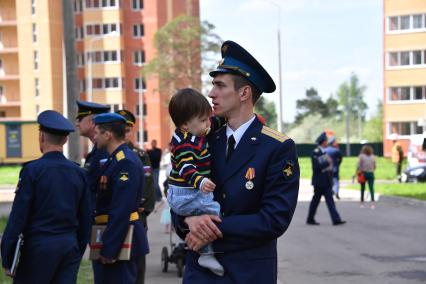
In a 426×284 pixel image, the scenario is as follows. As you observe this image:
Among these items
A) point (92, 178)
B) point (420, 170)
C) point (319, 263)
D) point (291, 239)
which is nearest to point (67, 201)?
point (92, 178)

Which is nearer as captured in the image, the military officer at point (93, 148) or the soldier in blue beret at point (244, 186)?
the soldier in blue beret at point (244, 186)

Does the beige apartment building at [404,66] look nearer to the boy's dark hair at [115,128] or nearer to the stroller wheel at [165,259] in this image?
the stroller wheel at [165,259]

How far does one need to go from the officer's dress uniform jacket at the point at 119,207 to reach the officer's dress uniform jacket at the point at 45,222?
497mm

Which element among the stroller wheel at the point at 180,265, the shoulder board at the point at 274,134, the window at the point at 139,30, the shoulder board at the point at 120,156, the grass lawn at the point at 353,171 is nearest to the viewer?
the shoulder board at the point at 274,134

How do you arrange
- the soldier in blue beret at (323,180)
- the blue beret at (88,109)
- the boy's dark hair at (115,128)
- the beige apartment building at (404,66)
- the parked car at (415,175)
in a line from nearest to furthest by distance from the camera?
the boy's dark hair at (115,128) → the blue beret at (88,109) → the soldier in blue beret at (323,180) → the parked car at (415,175) → the beige apartment building at (404,66)

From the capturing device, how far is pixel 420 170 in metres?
41.8

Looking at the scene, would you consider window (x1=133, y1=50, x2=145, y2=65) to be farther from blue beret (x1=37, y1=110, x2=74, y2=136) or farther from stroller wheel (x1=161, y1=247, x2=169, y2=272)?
blue beret (x1=37, y1=110, x2=74, y2=136)

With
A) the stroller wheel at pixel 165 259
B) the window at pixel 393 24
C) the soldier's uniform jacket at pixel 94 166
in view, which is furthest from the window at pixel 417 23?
the soldier's uniform jacket at pixel 94 166

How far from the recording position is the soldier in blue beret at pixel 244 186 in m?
4.71

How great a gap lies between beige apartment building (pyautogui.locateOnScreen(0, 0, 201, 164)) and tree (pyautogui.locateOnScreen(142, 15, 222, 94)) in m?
6.40

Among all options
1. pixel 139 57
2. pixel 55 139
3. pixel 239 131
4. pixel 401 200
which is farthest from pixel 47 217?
pixel 139 57

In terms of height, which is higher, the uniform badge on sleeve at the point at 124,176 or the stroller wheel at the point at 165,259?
the uniform badge on sleeve at the point at 124,176

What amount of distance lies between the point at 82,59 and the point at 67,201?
99689 mm

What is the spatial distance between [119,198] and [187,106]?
2.30 metres
